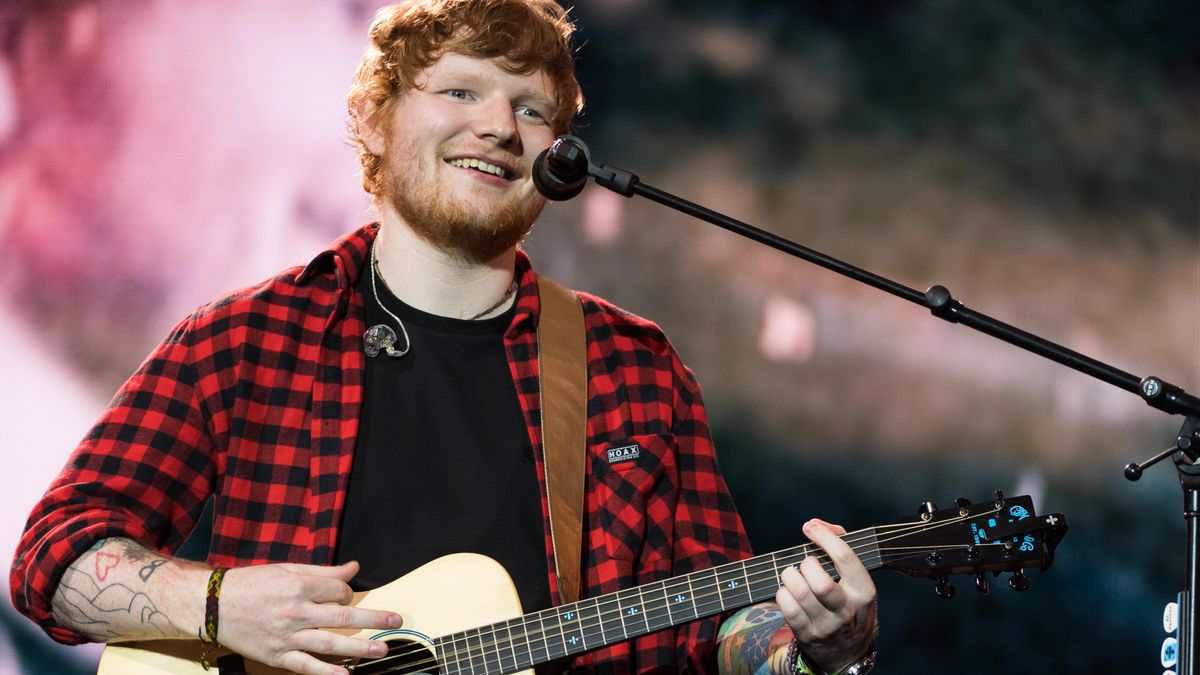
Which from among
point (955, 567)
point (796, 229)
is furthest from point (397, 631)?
point (796, 229)

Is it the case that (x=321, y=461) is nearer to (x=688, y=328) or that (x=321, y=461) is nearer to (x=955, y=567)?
(x=955, y=567)

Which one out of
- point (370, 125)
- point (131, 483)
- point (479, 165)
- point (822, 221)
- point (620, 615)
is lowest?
point (620, 615)

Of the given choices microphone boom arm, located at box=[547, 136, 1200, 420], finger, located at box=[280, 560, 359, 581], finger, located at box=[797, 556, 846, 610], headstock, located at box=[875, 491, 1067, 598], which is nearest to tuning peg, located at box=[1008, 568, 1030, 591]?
headstock, located at box=[875, 491, 1067, 598]

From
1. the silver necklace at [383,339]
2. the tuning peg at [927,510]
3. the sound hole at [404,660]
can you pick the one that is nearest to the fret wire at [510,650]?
the sound hole at [404,660]

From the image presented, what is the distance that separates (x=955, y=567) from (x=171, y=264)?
2.70 meters

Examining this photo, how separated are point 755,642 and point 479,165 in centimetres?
136

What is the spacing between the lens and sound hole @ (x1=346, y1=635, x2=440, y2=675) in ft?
7.79

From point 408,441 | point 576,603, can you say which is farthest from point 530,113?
point 576,603

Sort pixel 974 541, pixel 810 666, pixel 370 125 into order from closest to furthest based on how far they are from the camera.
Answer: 1. pixel 974 541
2. pixel 810 666
3. pixel 370 125

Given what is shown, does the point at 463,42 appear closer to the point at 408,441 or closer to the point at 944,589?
the point at 408,441

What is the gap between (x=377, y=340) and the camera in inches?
112

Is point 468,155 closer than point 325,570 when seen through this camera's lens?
No

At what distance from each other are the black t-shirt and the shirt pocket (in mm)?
190

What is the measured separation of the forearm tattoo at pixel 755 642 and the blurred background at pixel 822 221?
4.08ft
